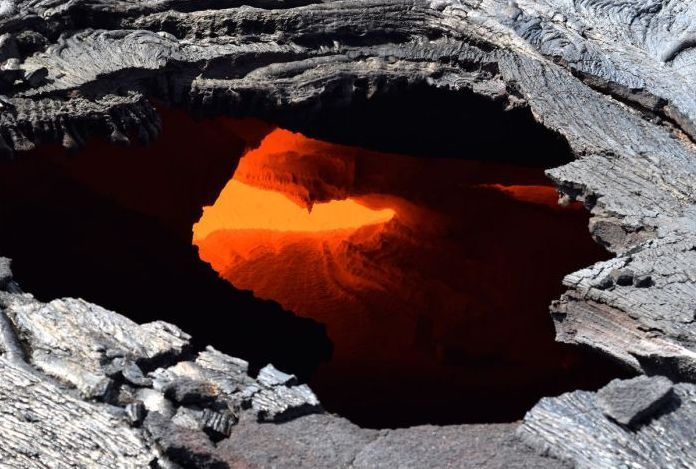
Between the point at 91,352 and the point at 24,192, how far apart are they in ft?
5.67

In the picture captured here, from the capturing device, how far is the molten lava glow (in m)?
5.69

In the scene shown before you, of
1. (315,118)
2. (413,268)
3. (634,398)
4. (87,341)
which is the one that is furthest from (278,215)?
(634,398)

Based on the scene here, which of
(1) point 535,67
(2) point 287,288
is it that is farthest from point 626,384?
(2) point 287,288

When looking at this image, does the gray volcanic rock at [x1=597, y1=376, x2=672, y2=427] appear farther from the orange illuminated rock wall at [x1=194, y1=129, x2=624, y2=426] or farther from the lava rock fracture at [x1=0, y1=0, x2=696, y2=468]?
the orange illuminated rock wall at [x1=194, y1=129, x2=624, y2=426]

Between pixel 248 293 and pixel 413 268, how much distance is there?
1.45 metres

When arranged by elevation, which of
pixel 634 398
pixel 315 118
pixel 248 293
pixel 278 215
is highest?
pixel 278 215

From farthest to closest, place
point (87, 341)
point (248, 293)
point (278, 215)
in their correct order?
point (278, 215) → point (248, 293) → point (87, 341)

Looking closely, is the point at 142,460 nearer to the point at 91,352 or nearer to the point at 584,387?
the point at 91,352

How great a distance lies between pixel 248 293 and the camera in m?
3.77

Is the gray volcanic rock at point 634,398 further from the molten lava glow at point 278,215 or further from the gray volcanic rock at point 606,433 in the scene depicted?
the molten lava glow at point 278,215

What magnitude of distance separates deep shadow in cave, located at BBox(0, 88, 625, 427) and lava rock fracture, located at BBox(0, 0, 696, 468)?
0.39 feet

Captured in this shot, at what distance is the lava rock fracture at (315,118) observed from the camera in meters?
1.97

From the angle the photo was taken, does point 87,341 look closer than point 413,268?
Yes

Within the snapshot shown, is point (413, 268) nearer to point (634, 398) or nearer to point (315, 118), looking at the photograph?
point (315, 118)
